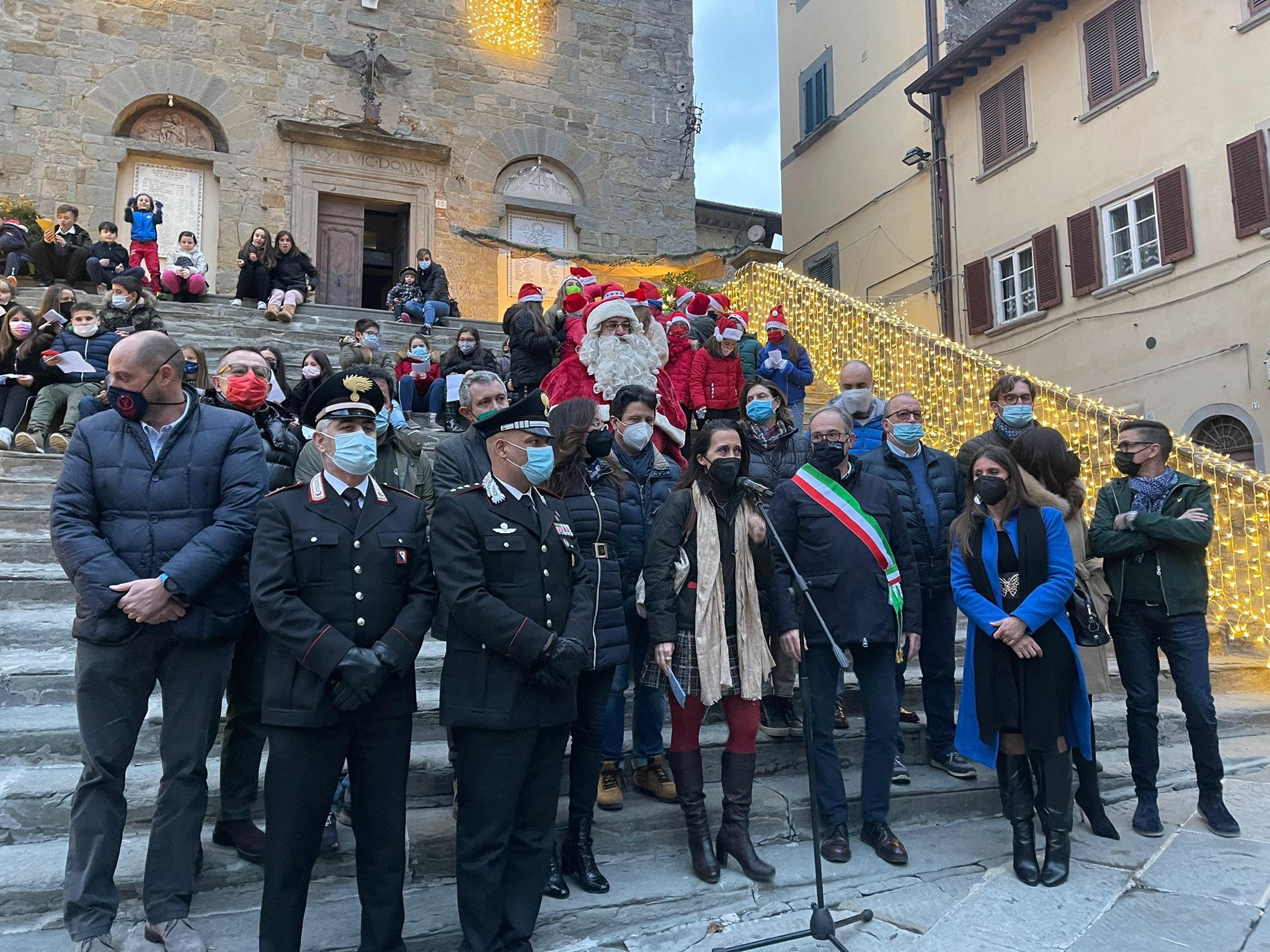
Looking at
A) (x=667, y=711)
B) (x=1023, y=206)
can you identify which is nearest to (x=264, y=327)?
(x=667, y=711)

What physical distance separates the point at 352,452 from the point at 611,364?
2984 mm

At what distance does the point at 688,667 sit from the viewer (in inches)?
151

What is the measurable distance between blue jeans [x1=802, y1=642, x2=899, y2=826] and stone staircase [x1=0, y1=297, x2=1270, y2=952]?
0.35m

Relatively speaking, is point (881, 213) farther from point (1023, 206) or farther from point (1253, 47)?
point (1253, 47)

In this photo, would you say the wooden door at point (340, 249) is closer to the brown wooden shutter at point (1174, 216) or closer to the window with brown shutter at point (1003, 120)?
the window with brown shutter at point (1003, 120)

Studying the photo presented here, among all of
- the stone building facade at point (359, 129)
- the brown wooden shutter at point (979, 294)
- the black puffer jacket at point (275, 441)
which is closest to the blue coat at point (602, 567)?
the black puffer jacket at point (275, 441)

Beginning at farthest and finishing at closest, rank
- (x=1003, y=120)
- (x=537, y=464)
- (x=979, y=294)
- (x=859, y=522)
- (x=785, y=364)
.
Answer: (x=979, y=294), (x=1003, y=120), (x=785, y=364), (x=859, y=522), (x=537, y=464)

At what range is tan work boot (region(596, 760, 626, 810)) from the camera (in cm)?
407

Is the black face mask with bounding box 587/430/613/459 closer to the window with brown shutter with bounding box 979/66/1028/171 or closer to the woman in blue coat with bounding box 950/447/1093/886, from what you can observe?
the woman in blue coat with bounding box 950/447/1093/886

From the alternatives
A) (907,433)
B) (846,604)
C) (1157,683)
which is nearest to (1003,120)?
(907,433)

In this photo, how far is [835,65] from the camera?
20.2 metres

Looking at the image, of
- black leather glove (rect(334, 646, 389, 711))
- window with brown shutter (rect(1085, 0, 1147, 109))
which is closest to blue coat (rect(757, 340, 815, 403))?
black leather glove (rect(334, 646, 389, 711))

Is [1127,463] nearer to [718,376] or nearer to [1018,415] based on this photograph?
[1018,415]

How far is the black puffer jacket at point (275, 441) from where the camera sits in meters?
4.37
